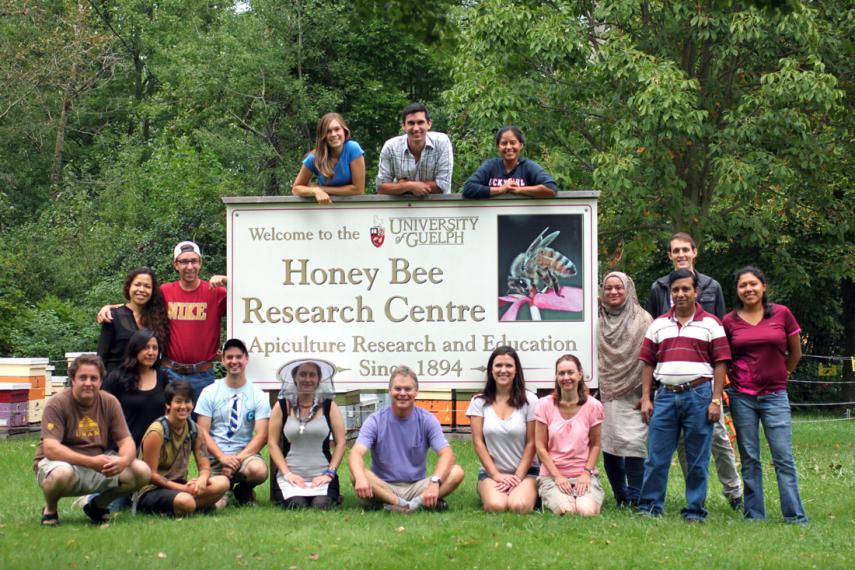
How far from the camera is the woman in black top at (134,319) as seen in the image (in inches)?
364

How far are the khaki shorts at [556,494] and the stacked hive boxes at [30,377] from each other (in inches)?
360

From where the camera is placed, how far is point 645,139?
17.0m

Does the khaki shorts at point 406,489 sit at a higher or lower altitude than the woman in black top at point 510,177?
lower

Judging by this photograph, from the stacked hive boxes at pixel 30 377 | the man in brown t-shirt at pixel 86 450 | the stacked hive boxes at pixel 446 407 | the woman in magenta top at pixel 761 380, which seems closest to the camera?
the man in brown t-shirt at pixel 86 450

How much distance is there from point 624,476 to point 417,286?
7.29 ft

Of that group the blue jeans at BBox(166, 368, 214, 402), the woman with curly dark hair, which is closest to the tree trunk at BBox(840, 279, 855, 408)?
the woman with curly dark hair

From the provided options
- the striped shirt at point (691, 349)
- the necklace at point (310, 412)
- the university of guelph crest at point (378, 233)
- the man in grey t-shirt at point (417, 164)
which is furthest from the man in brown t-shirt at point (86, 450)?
the striped shirt at point (691, 349)

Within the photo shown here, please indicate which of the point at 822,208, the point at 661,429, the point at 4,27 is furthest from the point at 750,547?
the point at 4,27

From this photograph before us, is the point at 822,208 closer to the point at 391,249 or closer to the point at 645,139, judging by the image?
the point at 645,139

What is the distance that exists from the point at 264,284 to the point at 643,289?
62.4 feet

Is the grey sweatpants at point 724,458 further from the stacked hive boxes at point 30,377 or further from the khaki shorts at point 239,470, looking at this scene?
the stacked hive boxes at point 30,377

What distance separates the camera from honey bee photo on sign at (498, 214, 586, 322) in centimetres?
925

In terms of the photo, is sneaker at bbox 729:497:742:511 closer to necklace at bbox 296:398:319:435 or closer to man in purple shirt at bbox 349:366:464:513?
man in purple shirt at bbox 349:366:464:513

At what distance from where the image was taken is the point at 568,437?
8.93m
